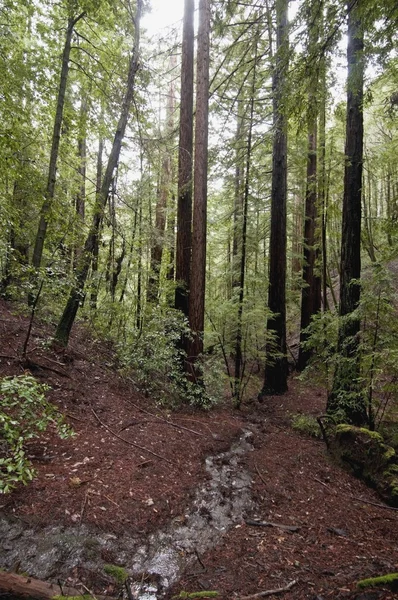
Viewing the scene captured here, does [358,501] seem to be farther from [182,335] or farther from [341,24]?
[341,24]

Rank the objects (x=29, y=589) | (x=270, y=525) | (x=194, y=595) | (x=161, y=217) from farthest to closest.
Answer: (x=161, y=217)
(x=270, y=525)
(x=194, y=595)
(x=29, y=589)

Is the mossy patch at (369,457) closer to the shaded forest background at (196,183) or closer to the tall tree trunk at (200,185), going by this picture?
the shaded forest background at (196,183)

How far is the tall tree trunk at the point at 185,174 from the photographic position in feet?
25.7

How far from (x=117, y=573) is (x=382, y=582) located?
194 cm

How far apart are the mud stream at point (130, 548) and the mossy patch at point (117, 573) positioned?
6cm

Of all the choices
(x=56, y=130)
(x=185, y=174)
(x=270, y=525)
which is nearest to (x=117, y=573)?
(x=270, y=525)

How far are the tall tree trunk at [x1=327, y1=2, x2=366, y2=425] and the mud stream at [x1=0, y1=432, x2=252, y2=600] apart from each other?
2991 mm

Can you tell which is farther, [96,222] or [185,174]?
[185,174]

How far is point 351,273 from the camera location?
243 inches

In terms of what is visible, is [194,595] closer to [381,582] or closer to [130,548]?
[130,548]

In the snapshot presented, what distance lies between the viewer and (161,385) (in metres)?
7.00

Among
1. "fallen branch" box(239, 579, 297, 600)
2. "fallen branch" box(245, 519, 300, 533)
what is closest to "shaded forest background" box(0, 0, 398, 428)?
"fallen branch" box(245, 519, 300, 533)

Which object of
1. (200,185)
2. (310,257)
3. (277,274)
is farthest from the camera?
(310,257)

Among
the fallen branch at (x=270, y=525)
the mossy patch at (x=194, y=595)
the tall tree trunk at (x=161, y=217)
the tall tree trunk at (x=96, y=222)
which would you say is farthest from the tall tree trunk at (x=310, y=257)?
the mossy patch at (x=194, y=595)
